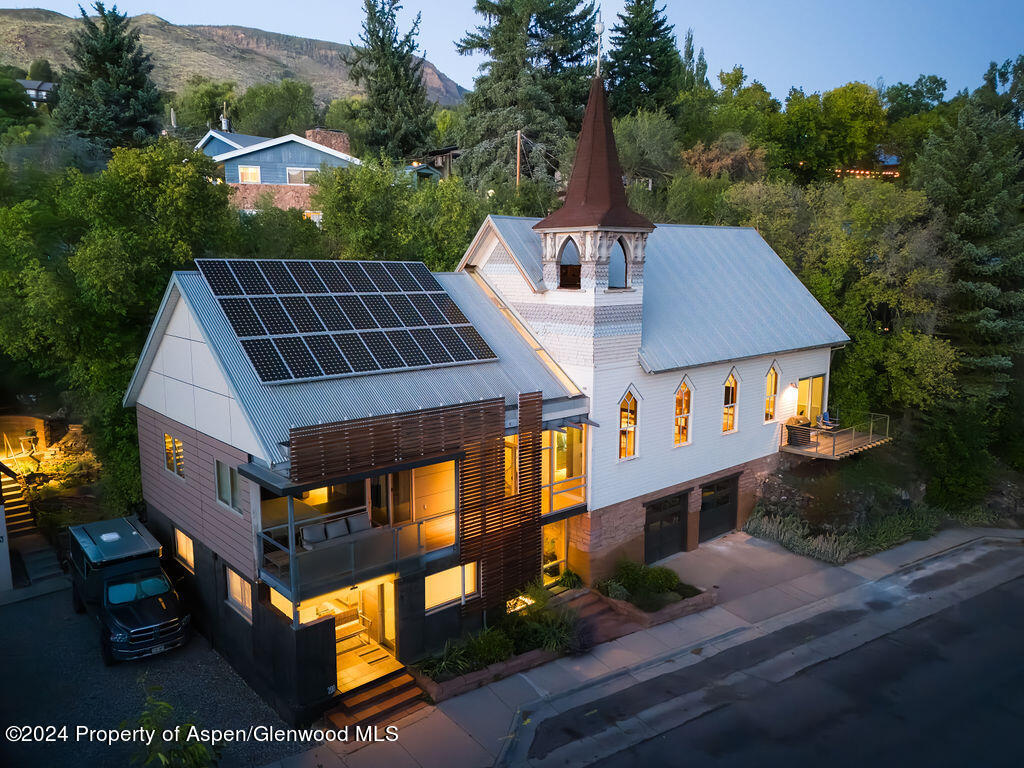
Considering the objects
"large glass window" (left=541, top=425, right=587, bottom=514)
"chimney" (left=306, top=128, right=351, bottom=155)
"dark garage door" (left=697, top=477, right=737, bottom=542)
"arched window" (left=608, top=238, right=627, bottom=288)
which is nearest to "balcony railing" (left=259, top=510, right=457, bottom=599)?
"large glass window" (left=541, top=425, right=587, bottom=514)

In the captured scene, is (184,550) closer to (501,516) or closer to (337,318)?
(337,318)

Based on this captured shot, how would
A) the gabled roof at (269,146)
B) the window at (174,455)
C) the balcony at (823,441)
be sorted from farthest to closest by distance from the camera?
the gabled roof at (269,146) < the balcony at (823,441) < the window at (174,455)

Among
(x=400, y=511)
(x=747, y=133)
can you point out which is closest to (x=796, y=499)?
(x=400, y=511)

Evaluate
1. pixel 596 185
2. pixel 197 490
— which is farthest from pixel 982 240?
pixel 197 490

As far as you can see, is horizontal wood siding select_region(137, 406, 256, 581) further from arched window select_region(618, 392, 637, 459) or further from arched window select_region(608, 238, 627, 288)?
arched window select_region(608, 238, 627, 288)

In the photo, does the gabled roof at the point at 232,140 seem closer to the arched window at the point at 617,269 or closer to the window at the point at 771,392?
the arched window at the point at 617,269

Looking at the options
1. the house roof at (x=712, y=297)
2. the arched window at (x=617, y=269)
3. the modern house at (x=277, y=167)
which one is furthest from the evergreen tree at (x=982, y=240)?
the modern house at (x=277, y=167)
